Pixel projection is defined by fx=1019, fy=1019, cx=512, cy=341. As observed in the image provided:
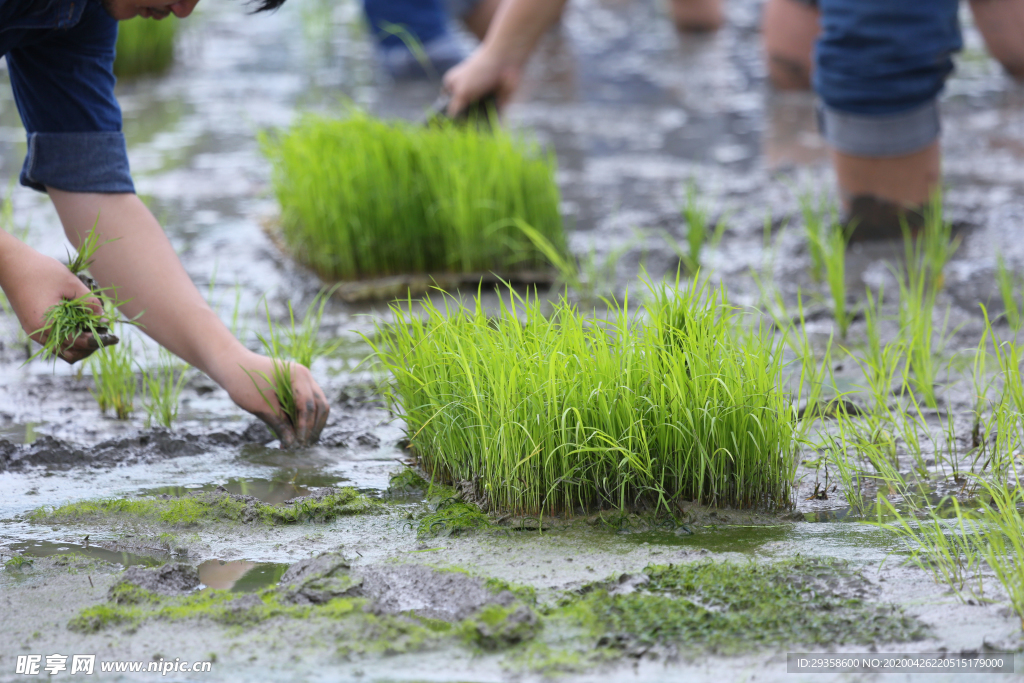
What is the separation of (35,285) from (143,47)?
4842 millimetres

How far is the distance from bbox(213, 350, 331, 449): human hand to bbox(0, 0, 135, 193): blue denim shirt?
0.42m

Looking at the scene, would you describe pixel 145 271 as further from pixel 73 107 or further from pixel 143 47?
pixel 143 47

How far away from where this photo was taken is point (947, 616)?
53.6 inches

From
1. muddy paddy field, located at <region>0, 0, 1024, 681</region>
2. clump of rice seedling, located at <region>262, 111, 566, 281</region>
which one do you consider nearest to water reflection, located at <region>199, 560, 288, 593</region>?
muddy paddy field, located at <region>0, 0, 1024, 681</region>

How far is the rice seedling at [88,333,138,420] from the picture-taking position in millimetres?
2207

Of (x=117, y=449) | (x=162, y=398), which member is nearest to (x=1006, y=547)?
(x=117, y=449)

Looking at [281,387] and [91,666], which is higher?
[281,387]

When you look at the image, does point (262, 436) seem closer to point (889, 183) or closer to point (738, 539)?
point (738, 539)

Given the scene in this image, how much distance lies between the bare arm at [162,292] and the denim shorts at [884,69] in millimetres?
1910

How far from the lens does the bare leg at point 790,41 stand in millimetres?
4992

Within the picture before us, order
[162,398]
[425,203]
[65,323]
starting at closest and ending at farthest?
[65,323] < [162,398] < [425,203]

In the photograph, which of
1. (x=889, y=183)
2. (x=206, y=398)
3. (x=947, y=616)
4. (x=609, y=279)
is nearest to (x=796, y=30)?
(x=889, y=183)

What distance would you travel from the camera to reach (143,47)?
6016 millimetres

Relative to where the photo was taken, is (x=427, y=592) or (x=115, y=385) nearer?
(x=427, y=592)
